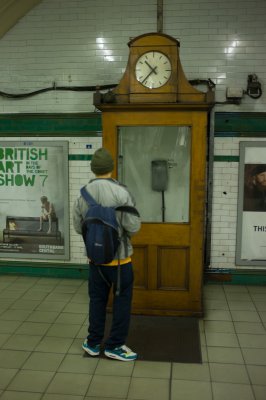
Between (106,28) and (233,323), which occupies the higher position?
(106,28)

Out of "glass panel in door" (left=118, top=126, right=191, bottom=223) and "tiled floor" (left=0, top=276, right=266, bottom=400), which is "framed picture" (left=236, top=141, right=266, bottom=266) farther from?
"glass panel in door" (left=118, top=126, right=191, bottom=223)

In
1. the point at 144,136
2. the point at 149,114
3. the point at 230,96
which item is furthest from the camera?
the point at 230,96

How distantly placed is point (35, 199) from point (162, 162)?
6.39 ft

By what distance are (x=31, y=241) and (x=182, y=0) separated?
3638 mm

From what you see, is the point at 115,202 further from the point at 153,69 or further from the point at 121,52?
the point at 121,52

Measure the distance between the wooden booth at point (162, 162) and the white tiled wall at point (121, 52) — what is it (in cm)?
97

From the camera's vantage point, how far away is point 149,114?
4109mm

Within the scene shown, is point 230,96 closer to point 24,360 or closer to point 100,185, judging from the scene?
point 100,185

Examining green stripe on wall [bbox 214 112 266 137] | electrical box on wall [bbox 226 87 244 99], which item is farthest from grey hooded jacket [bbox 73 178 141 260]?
electrical box on wall [bbox 226 87 244 99]

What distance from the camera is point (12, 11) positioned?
16.5 feet

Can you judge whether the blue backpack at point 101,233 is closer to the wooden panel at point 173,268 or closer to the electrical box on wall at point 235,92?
the wooden panel at point 173,268

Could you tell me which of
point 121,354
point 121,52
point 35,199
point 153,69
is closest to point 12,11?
point 121,52

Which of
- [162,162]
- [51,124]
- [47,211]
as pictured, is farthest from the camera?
[47,211]

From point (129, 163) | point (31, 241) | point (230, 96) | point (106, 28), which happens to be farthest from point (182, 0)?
point (31, 241)
